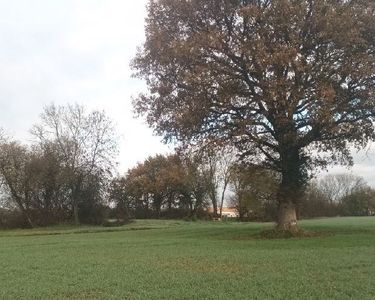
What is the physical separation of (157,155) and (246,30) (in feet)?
215

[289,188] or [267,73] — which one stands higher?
[267,73]

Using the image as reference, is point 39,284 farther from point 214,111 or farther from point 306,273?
point 214,111

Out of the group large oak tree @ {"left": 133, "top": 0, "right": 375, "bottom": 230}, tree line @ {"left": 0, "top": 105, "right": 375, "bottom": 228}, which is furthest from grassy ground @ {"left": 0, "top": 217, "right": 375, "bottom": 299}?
tree line @ {"left": 0, "top": 105, "right": 375, "bottom": 228}

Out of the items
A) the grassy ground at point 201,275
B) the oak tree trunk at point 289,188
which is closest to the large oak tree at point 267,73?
the oak tree trunk at point 289,188

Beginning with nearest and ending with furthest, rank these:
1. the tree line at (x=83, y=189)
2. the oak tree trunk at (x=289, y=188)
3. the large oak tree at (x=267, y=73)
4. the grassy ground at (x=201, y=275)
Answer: the grassy ground at (x=201, y=275), the large oak tree at (x=267, y=73), the oak tree trunk at (x=289, y=188), the tree line at (x=83, y=189)

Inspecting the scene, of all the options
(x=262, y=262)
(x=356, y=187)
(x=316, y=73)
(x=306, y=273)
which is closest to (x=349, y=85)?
(x=316, y=73)

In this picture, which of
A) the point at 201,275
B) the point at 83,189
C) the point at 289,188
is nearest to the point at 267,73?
the point at 289,188

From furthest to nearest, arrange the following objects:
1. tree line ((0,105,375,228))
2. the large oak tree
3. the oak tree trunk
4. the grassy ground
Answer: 1. tree line ((0,105,375,228))
2. the oak tree trunk
3. the large oak tree
4. the grassy ground

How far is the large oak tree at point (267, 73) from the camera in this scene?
2505 cm

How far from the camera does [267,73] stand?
25984mm

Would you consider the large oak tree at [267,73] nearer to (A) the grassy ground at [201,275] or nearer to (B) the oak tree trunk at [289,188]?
(B) the oak tree trunk at [289,188]

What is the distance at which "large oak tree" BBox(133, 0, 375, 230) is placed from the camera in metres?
25.0

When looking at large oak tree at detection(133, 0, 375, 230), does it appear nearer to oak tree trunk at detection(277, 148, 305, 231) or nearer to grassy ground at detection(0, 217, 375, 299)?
oak tree trunk at detection(277, 148, 305, 231)

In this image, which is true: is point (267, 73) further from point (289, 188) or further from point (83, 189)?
point (83, 189)
